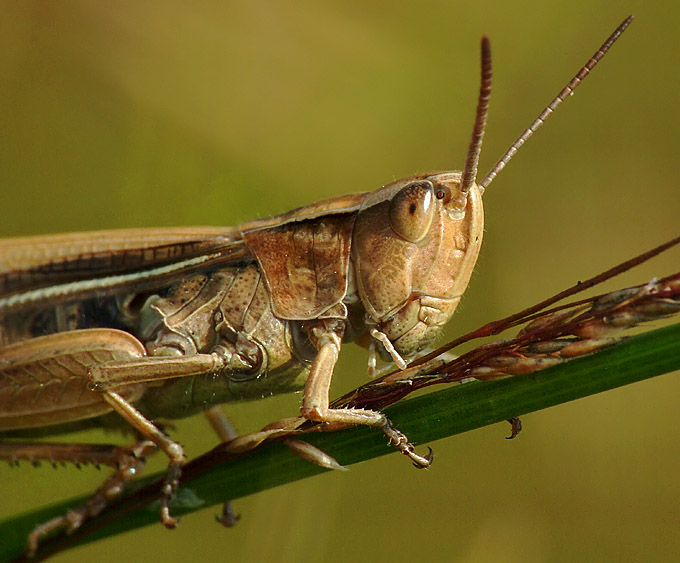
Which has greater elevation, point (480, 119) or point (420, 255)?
point (480, 119)

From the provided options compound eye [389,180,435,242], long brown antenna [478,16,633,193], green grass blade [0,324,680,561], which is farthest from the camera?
compound eye [389,180,435,242]

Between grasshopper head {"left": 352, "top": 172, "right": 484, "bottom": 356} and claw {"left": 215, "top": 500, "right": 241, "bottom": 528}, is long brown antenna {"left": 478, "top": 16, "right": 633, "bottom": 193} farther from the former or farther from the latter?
claw {"left": 215, "top": 500, "right": 241, "bottom": 528}

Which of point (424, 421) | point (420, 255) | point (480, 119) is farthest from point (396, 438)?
point (480, 119)

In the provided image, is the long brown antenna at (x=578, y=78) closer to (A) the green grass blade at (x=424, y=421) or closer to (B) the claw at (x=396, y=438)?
(A) the green grass blade at (x=424, y=421)

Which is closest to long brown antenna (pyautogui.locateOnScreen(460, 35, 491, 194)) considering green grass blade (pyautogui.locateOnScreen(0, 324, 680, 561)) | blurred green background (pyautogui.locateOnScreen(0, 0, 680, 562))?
green grass blade (pyautogui.locateOnScreen(0, 324, 680, 561))

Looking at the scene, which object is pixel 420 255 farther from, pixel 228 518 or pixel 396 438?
pixel 228 518

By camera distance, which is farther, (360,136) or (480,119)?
(360,136)

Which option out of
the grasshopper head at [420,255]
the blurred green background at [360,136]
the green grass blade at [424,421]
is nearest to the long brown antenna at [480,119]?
the grasshopper head at [420,255]
